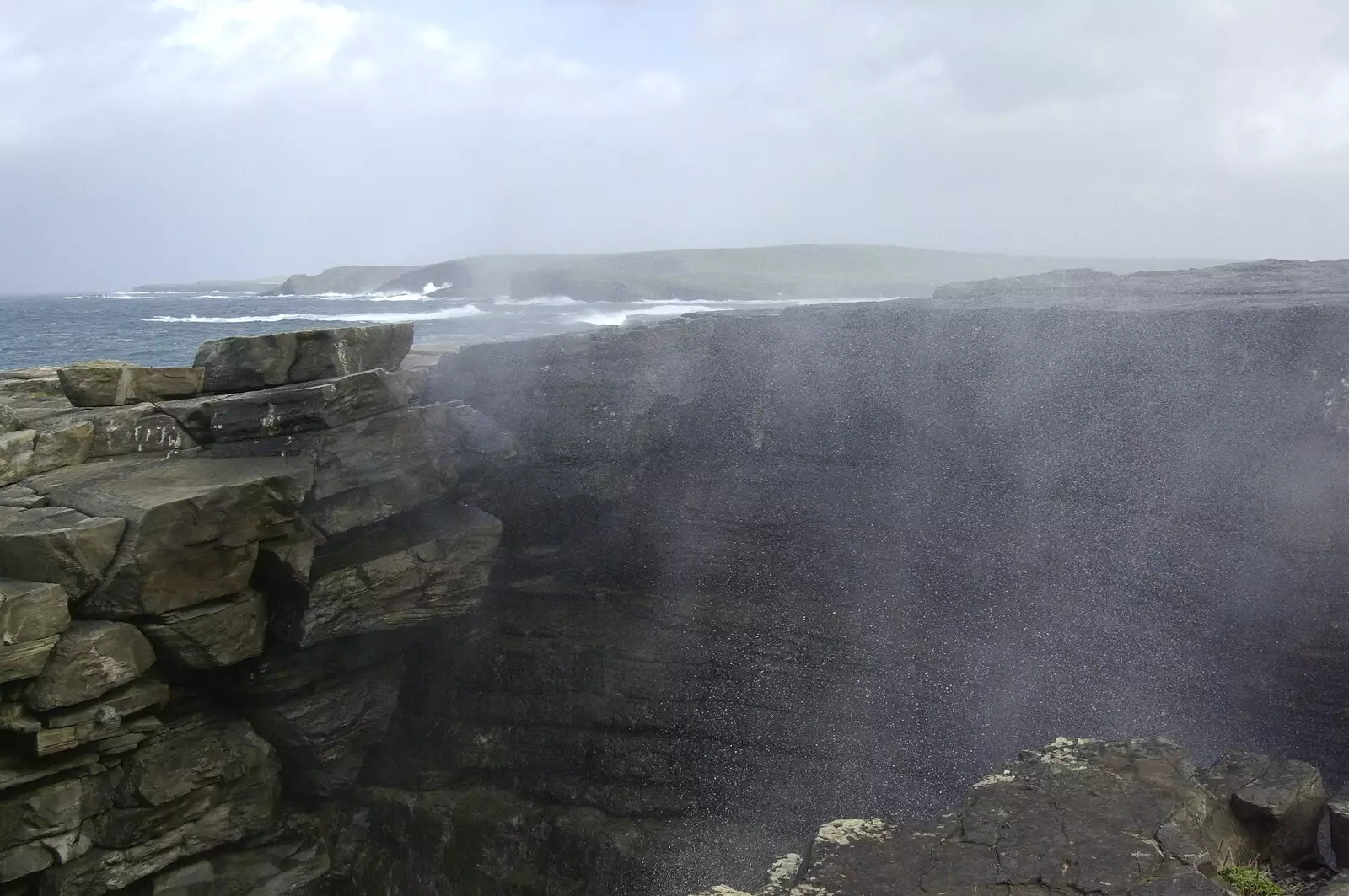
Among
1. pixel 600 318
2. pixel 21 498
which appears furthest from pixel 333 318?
pixel 21 498

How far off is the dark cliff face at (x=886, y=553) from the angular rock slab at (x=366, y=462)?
0.94 m

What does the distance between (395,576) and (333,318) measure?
3867 cm

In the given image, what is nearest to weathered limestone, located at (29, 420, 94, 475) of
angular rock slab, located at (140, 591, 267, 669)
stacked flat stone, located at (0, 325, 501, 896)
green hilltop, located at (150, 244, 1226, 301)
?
stacked flat stone, located at (0, 325, 501, 896)

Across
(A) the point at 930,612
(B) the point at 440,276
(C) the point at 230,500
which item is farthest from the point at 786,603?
(B) the point at 440,276

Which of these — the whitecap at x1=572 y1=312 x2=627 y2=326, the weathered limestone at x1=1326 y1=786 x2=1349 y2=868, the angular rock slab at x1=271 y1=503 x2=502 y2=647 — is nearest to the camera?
the weathered limestone at x1=1326 y1=786 x2=1349 y2=868

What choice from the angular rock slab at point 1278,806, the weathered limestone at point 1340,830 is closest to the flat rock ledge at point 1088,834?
the angular rock slab at point 1278,806

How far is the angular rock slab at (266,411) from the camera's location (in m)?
9.70

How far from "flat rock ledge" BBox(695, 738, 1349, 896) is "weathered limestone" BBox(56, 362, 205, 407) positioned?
7.85 m

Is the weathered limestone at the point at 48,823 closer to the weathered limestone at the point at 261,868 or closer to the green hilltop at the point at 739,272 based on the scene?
the weathered limestone at the point at 261,868

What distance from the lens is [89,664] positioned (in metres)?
8.15

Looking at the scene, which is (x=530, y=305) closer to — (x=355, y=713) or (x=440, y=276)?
(x=440, y=276)

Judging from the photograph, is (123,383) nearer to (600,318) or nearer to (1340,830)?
(1340,830)

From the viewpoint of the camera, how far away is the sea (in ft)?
87.0

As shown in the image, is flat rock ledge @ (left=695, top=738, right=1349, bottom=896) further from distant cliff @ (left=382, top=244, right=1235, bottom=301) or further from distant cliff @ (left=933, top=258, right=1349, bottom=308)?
distant cliff @ (left=382, top=244, right=1235, bottom=301)
